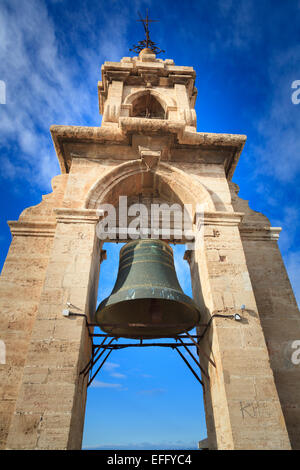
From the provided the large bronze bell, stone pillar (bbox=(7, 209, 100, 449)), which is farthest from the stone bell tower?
the large bronze bell

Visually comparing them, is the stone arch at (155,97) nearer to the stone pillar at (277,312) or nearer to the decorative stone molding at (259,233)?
the decorative stone molding at (259,233)

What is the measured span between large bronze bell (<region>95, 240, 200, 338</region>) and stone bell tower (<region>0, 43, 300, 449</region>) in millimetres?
351

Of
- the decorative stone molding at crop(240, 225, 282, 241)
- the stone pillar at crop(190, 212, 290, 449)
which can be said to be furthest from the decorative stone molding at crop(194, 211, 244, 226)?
the decorative stone molding at crop(240, 225, 282, 241)

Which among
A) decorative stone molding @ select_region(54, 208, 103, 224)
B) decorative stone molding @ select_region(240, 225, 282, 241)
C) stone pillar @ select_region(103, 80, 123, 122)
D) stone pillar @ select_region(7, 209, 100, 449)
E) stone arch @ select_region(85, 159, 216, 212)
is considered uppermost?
stone pillar @ select_region(103, 80, 123, 122)

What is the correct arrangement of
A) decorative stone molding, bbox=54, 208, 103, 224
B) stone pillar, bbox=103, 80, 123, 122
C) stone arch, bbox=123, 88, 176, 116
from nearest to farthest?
decorative stone molding, bbox=54, 208, 103, 224 < stone pillar, bbox=103, 80, 123, 122 < stone arch, bbox=123, 88, 176, 116

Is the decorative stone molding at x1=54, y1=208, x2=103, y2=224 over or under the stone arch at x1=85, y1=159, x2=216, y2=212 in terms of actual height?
under

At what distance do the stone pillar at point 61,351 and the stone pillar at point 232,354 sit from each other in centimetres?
179

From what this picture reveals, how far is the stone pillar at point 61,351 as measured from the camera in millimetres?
3277

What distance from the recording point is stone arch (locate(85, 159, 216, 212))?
18.8 ft

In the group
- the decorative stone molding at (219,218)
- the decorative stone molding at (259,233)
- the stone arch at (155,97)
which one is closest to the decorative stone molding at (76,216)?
the decorative stone molding at (219,218)

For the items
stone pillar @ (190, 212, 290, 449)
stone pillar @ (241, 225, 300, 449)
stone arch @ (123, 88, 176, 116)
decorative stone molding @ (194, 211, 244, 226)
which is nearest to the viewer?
stone pillar @ (190, 212, 290, 449)

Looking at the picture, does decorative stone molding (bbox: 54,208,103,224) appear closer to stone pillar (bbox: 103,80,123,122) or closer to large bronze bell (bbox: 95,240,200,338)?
large bronze bell (bbox: 95,240,200,338)

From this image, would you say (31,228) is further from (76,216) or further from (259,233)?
(259,233)

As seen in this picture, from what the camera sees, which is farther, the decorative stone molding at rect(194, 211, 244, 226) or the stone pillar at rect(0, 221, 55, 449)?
the decorative stone molding at rect(194, 211, 244, 226)
